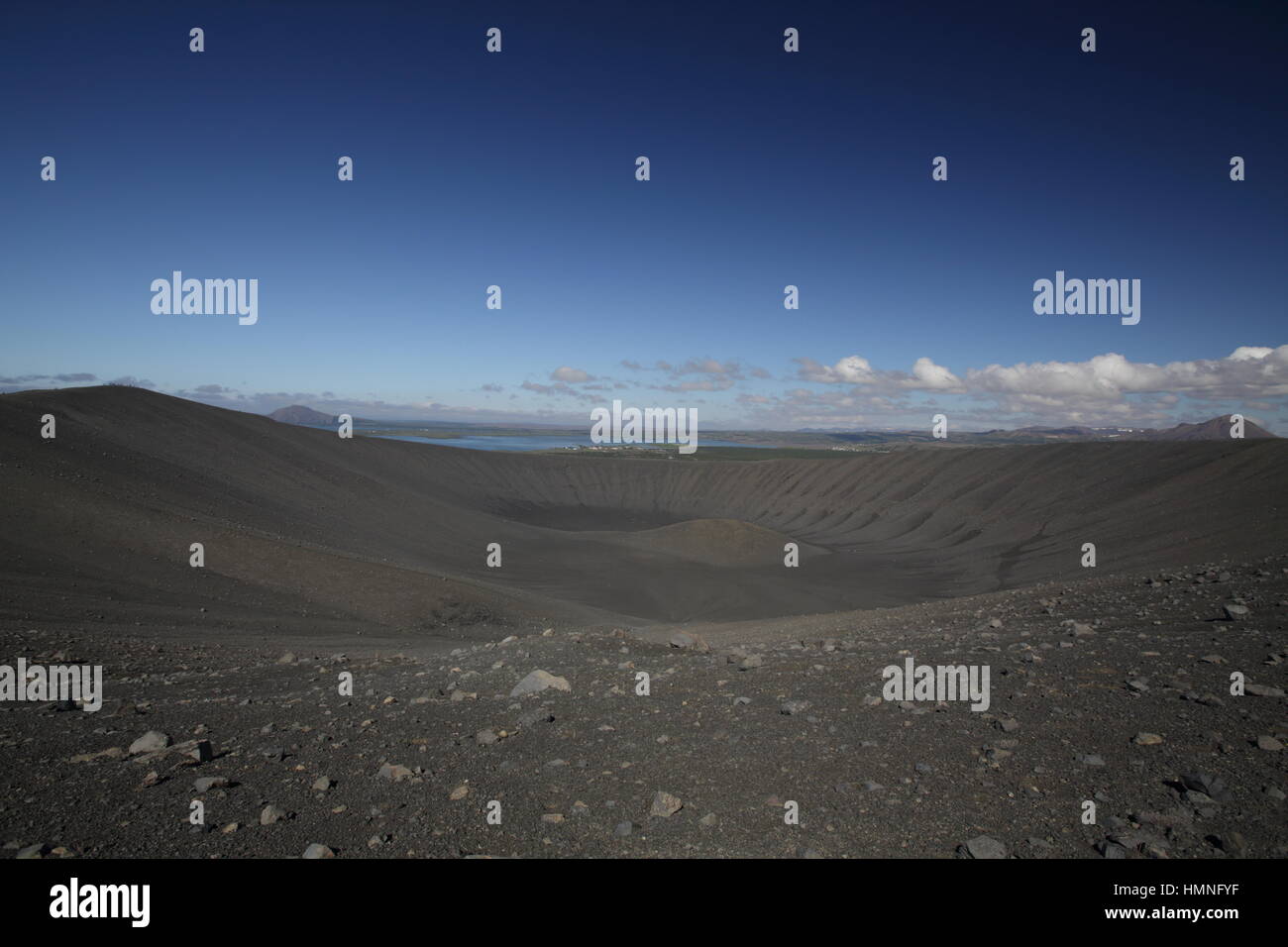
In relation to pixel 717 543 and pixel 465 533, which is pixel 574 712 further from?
pixel 717 543

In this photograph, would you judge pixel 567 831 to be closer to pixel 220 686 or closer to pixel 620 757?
pixel 620 757

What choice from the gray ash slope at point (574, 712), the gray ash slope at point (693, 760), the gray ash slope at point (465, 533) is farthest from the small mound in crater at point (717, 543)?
the gray ash slope at point (693, 760)

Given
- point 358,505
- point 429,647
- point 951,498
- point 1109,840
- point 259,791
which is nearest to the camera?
point 1109,840

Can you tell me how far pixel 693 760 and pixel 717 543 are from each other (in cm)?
3609

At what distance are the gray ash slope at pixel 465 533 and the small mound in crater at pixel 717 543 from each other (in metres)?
0.20

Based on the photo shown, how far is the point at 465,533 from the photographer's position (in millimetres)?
37031

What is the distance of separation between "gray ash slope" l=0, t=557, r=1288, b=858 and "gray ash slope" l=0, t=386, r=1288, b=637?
27.6 ft

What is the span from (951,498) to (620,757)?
52091 millimetres

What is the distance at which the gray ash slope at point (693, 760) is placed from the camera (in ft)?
12.7

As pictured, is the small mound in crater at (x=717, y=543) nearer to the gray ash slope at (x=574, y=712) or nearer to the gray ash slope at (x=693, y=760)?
the gray ash slope at (x=574, y=712)

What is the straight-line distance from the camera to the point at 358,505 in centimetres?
3462

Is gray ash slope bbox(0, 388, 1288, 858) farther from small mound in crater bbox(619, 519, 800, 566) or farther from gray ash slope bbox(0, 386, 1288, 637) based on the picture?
small mound in crater bbox(619, 519, 800, 566)

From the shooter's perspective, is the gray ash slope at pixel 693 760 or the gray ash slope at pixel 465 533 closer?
the gray ash slope at pixel 693 760
